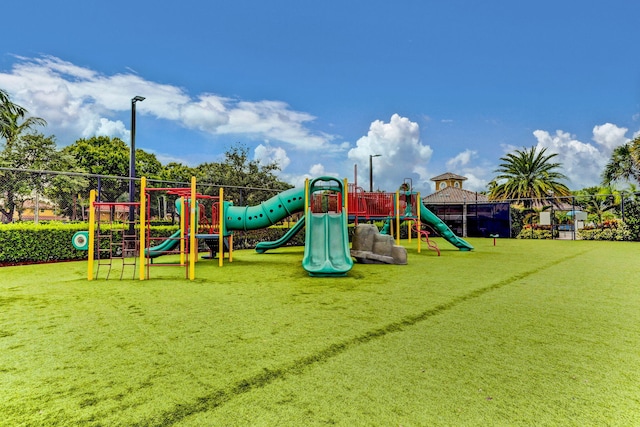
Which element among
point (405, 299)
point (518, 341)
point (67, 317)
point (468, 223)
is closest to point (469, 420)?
point (518, 341)

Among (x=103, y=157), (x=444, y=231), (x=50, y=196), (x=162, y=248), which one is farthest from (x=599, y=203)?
(x=103, y=157)

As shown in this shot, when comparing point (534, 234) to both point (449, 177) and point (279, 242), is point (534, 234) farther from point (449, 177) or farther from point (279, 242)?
point (449, 177)

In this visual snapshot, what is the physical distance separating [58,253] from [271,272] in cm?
649

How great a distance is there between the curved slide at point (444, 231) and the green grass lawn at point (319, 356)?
24.6 ft

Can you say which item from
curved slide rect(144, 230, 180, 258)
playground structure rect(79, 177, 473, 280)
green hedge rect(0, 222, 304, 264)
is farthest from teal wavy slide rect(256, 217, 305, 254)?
green hedge rect(0, 222, 304, 264)

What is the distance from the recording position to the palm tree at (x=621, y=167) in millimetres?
26609

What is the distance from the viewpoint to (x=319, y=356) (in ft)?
10.4

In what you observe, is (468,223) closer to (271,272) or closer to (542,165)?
(542,165)

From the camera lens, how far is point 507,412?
7.55ft

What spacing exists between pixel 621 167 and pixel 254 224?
2937 cm

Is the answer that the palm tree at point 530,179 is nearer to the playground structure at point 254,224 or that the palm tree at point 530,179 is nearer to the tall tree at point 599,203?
the tall tree at point 599,203

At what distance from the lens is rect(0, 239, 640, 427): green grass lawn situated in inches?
90.4

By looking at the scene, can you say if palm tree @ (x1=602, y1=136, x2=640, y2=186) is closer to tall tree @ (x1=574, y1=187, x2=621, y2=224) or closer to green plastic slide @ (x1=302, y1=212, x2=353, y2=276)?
tall tree @ (x1=574, y1=187, x2=621, y2=224)

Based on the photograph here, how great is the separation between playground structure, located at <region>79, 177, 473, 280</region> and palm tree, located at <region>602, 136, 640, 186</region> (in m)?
21.7
